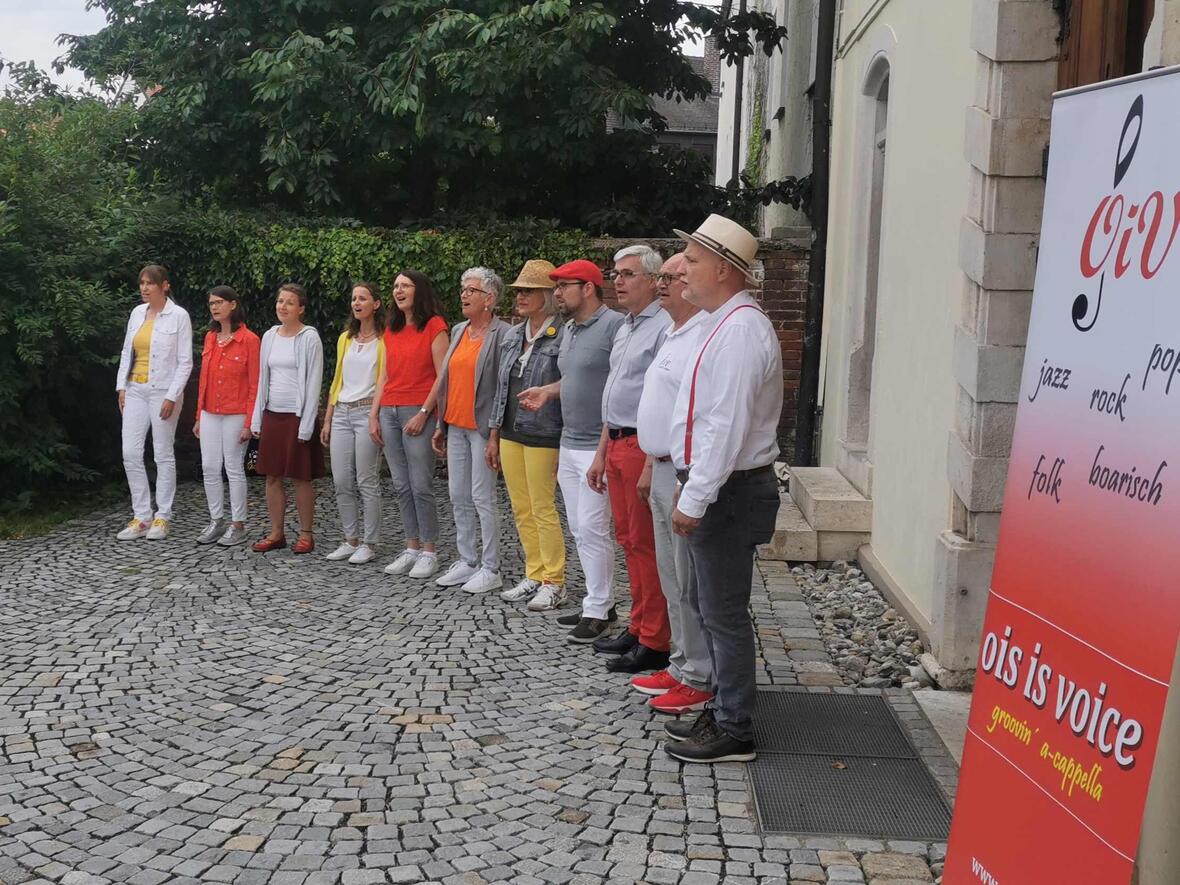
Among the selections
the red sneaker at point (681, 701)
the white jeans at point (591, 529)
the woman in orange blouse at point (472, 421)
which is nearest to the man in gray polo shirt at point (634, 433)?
the white jeans at point (591, 529)

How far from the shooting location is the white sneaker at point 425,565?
806 centimetres

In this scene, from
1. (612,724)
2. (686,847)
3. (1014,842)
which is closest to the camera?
(1014,842)

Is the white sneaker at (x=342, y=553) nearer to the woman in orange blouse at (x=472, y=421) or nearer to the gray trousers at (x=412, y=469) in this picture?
the gray trousers at (x=412, y=469)

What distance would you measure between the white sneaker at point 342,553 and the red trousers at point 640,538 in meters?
3.14

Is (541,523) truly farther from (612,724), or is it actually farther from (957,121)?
(957,121)

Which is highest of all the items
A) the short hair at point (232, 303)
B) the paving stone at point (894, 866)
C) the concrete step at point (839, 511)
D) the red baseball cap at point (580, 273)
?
the red baseball cap at point (580, 273)

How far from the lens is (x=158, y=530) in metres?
9.29

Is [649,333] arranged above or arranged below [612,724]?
above

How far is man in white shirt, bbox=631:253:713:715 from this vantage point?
202 inches

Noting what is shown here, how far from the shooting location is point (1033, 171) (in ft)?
17.6

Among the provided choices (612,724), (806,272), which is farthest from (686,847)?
(806,272)

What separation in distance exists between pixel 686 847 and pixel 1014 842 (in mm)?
1358

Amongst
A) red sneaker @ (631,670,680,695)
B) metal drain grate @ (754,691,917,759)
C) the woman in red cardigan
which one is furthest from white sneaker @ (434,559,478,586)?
metal drain grate @ (754,691,917,759)

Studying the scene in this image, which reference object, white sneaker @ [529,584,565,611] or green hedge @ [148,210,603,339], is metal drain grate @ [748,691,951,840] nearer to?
white sneaker @ [529,584,565,611]
